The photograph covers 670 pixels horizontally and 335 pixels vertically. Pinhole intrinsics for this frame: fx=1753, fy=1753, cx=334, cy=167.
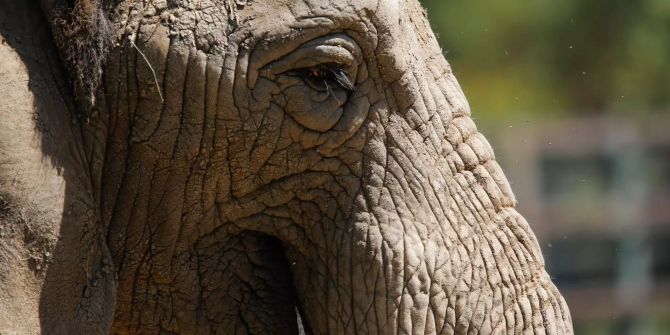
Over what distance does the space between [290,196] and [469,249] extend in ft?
1.36

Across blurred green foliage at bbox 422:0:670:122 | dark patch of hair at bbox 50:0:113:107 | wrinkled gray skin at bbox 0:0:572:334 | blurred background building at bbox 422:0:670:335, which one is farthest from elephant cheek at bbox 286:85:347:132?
blurred green foliage at bbox 422:0:670:122

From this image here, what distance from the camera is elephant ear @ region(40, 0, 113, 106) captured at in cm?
367

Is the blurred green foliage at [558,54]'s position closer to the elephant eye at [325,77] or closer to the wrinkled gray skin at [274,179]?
the wrinkled gray skin at [274,179]

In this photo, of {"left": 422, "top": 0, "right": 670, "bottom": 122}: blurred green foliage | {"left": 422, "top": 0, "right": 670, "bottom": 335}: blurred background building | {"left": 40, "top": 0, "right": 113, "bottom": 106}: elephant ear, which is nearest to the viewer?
{"left": 40, "top": 0, "right": 113, "bottom": 106}: elephant ear

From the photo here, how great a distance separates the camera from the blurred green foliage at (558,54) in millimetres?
20672

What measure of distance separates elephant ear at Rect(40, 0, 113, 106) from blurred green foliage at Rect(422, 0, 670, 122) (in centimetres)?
1625

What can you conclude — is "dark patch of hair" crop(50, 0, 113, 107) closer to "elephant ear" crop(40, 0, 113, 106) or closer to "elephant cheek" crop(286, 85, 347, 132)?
"elephant ear" crop(40, 0, 113, 106)

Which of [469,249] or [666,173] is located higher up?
[666,173]

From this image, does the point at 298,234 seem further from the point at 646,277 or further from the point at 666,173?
the point at 666,173

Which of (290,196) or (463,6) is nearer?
(290,196)

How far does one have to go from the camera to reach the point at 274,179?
390 centimetres

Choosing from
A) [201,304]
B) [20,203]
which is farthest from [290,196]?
[20,203]

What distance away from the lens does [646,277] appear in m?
14.2

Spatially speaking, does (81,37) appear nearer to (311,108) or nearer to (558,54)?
(311,108)
